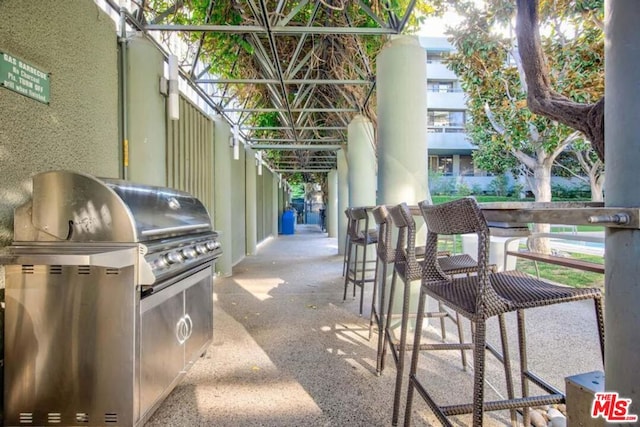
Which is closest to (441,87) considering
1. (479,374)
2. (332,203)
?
(332,203)

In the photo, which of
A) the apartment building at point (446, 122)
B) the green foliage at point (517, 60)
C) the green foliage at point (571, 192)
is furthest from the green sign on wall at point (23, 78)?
the green foliage at point (571, 192)

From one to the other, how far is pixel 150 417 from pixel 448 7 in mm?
6712

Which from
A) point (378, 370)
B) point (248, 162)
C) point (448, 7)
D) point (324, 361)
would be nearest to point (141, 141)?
point (324, 361)

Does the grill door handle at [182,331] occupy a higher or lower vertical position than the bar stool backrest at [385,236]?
lower

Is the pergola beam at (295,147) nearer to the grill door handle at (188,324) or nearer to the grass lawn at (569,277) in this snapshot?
the grass lawn at (569,277)

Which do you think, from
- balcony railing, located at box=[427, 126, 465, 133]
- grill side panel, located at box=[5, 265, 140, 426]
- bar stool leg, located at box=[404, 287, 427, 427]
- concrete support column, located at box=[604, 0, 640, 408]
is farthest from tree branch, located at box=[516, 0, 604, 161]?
balcony railing, located at box=[427, 126, 465, 133]

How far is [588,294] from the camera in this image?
130 centimetres

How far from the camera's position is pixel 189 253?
82.6 inches

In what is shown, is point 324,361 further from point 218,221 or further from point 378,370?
point 218,221

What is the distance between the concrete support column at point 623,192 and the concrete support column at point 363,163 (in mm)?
5718

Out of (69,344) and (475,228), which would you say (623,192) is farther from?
(69,344)

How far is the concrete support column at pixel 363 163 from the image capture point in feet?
22.2

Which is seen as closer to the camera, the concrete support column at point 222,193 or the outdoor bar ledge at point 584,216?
the outdoor bar ledge at point 584,216

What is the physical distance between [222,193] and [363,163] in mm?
2931
